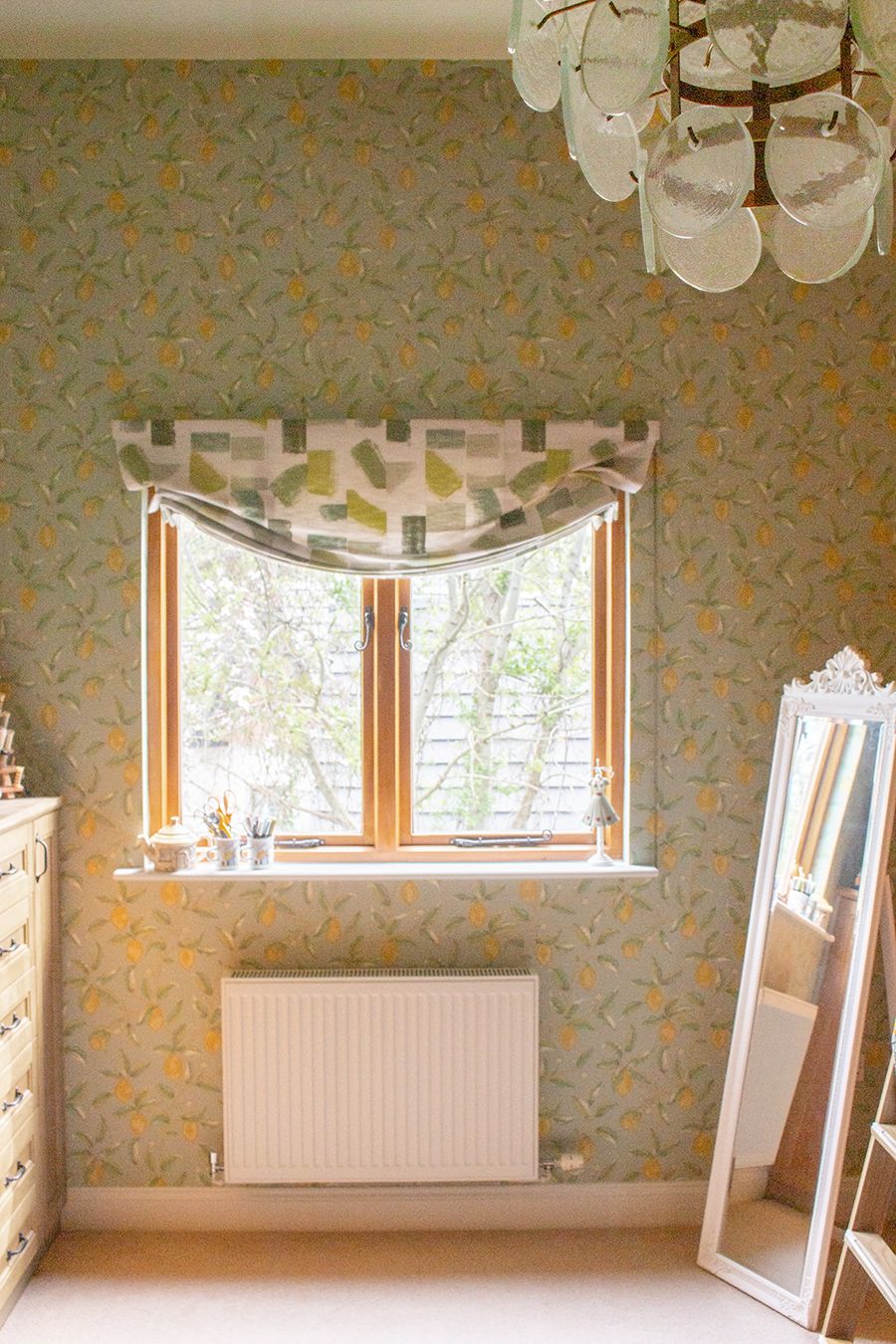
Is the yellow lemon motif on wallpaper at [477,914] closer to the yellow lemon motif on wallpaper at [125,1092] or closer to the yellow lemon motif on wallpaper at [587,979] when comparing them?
the yellow lemon motif on wallpaper at [587,979]

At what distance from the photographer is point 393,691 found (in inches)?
124

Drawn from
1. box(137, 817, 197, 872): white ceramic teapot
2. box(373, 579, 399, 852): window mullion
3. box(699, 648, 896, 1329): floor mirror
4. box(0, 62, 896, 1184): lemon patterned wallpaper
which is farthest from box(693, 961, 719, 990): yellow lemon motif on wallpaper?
box(137, 817, 197, 872): white ceramic teapot

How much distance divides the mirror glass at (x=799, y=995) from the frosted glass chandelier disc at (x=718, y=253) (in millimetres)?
1635

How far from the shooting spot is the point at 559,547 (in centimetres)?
321

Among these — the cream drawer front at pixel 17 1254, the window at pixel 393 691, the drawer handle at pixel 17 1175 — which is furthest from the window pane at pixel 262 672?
the cream drawer front at pixel 17 1254

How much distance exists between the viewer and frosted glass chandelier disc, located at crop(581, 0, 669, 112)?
3.59 feet

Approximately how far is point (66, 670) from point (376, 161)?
1579mm

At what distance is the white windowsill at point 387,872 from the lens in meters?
2.98

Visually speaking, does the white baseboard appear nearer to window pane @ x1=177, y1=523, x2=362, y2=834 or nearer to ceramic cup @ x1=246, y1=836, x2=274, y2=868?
ceramic cup @ x1=246, y1=836, x2=274, y2=868

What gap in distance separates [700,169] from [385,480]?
1939mm

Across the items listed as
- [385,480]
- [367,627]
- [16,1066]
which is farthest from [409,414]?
[16,1066]

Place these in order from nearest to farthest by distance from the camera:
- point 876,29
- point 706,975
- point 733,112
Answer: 1. point 876,29
2. point 733,112
3. point 706,975

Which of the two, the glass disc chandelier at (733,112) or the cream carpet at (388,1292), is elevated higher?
the glass disc chandelier at (733,112)

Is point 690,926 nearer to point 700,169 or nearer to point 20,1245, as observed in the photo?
point 20,1245
